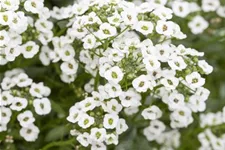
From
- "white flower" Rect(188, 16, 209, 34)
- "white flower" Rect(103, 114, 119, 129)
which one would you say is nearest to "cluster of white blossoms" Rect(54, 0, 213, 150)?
"white flower" Rect(103, 114, 119, 129)

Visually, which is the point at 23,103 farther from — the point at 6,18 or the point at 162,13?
the point at 162,13

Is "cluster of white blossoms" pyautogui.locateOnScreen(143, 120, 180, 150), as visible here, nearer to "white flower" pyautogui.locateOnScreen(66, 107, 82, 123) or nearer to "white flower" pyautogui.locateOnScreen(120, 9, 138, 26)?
"white flower" pyautogui.locateOnScreen(66, 107, 82, 123)

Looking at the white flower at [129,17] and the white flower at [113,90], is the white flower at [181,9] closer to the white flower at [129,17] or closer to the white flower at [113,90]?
the white flower at [129,17]

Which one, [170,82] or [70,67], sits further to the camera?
[70,67]

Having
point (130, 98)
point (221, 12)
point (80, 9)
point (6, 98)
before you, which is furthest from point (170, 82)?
point (221, 12)

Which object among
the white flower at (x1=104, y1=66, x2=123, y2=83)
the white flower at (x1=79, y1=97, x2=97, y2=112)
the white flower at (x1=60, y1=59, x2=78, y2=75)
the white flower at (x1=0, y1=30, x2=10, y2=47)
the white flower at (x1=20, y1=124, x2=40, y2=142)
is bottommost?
the white flower at (x1=20, y1=124, x2=40, y2=142)

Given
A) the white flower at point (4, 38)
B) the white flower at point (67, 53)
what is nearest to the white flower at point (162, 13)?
the white flower at point (67, 53)
